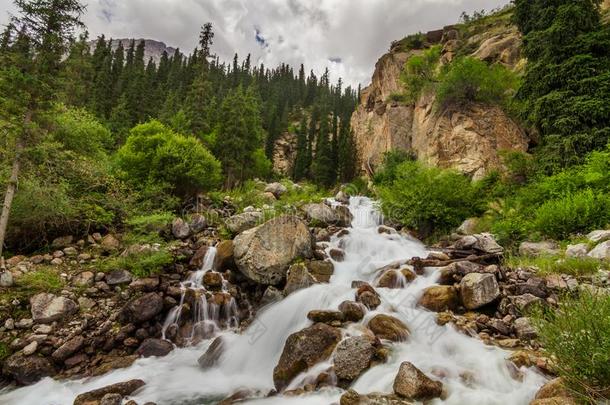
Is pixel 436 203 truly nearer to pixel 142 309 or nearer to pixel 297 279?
pixel 297 279

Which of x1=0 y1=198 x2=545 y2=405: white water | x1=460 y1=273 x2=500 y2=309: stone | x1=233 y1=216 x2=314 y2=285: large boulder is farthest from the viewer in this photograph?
x1=233 y1=216 x2=314 y2=285: large boulder

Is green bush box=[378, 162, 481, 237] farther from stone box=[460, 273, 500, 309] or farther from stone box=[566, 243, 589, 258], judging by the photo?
stone box=[460, 273, 500, 309]

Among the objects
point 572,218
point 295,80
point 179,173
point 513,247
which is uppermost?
point 295,80

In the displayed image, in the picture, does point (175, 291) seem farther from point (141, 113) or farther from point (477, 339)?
point (141, 113)

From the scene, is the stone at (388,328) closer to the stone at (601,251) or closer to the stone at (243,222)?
the stone at (601,251)

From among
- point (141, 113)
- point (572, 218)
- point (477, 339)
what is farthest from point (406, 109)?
point (141, 113)

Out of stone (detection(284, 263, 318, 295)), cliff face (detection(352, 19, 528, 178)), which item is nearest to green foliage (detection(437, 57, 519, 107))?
cliff face (detection(352, 19, 528, 178))

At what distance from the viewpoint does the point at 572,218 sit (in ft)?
34.6

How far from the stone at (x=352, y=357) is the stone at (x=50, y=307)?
7.63 m

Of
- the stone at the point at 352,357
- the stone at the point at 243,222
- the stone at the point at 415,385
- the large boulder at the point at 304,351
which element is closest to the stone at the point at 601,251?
the stone at the point at 415,385

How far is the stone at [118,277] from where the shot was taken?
10.1 m

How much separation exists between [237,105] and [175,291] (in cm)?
2772

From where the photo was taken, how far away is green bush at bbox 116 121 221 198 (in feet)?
54.2

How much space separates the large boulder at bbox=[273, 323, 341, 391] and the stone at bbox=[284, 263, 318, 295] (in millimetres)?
3016
